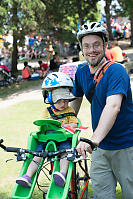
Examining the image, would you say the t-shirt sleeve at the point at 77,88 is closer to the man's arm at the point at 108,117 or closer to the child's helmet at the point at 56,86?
the child's helmet at the point at 56,86

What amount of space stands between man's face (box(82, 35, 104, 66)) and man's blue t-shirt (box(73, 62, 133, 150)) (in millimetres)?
156

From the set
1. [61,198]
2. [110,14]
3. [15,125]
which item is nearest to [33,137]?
[61,198]

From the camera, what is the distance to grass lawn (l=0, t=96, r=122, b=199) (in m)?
5.17

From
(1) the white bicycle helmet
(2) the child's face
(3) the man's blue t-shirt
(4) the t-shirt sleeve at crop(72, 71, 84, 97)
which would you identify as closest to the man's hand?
(3) the man's blue t-shirt

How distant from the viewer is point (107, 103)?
2.58m

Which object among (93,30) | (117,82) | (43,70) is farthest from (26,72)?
(117,82)

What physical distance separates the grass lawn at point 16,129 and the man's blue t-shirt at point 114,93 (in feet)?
5.53

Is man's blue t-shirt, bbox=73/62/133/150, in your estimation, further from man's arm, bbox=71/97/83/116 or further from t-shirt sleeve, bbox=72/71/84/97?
man's arm, bbox=71/97/83/116

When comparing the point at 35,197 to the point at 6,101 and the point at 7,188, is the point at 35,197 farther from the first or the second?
the point at 6,101

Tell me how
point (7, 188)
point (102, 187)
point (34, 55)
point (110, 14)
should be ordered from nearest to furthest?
1. point (102, 187)
2. point (7, 188)
3. point (110, 14)
4. point (34, 55)

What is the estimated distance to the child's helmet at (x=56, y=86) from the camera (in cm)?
353

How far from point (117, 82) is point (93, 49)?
47 centimetres

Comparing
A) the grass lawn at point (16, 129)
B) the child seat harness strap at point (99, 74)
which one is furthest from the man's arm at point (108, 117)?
the grass lawn at point (16, 129)

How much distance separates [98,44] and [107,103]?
0.65 m
